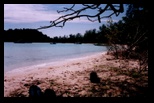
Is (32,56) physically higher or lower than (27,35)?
lower

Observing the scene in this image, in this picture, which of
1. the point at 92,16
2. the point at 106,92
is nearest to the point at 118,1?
the point at 92,16

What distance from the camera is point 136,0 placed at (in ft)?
9.81

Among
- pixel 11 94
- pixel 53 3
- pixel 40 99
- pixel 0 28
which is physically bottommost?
pixel 11 94

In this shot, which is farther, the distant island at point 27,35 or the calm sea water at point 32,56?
the calm sea water at point 32,56

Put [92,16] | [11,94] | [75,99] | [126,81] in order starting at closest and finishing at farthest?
[92,16] < [75,99] < [11,94] < [126,81]

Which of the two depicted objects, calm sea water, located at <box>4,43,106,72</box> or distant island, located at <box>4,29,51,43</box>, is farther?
calm sea water, located at <box>4,43,106,72</box>

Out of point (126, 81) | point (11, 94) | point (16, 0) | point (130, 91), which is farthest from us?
point (126, 81)

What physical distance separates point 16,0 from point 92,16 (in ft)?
3.90

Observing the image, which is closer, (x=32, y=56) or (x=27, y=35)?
(x=27, y=35)

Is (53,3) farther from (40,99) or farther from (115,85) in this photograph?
(115,85)

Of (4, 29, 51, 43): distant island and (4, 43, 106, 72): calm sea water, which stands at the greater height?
(4, 29, 51, 43): distant island

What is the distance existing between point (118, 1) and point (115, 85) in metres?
5.02

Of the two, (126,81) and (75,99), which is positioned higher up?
(75,99)

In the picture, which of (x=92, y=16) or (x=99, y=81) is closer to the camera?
(x=92, y=16)
